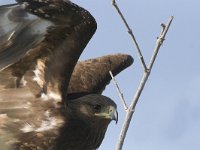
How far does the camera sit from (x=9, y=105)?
13.7 m

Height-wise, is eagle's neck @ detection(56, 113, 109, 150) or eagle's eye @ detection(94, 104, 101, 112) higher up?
eagle's eye @ detection(94, 104, 101, 112)

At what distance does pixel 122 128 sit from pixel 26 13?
1728 millimetres

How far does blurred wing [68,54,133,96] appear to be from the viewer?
49.4 ft

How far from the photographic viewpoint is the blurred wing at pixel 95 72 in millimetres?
15062

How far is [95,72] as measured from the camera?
15484mm

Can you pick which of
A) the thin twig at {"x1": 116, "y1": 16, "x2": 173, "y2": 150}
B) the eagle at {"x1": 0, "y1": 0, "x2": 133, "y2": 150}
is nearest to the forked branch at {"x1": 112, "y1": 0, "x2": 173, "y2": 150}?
the thin twig at {"x1": 116, "y1": 16, "x2": 173, "y2": 150}

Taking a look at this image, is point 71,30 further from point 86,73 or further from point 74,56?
point 86,73

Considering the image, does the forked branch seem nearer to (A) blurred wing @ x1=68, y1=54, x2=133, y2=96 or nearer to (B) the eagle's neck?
(B) the eagle's neck

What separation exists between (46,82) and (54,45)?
1.96ft

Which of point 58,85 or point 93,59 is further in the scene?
point 93,59

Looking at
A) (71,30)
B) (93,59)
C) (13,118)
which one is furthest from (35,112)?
(93,59)

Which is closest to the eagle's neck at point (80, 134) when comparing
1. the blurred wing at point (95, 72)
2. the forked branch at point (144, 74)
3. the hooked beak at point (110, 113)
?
the hooked beak at point (110, 113)

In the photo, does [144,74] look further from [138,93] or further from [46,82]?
[46,82]

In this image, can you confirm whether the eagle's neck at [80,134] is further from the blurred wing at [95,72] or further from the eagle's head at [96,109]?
the blurred wing at [95,72]
